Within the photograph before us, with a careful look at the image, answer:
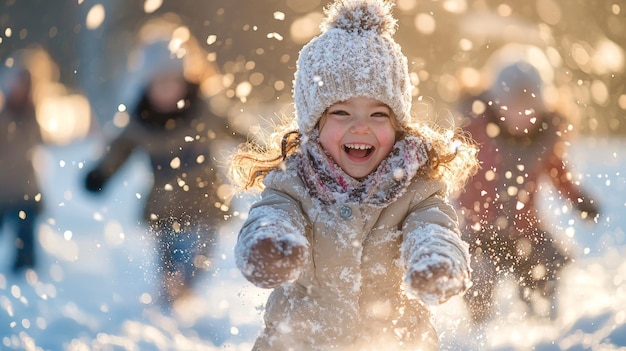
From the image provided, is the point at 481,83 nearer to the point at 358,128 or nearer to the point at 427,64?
the point at 427,64

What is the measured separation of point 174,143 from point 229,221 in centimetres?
67

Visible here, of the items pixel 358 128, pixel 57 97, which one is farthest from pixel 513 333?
pixel 57 97

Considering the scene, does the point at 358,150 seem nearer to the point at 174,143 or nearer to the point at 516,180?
the point at 516,180

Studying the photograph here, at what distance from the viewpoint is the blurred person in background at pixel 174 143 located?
450 cm

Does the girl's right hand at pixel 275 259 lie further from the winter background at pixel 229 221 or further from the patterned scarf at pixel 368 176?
the winter background at pixel 229 221

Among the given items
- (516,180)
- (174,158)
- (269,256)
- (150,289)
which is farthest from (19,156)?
(269,256)

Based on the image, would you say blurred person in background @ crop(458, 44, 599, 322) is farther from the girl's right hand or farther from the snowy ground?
the girl's right hand

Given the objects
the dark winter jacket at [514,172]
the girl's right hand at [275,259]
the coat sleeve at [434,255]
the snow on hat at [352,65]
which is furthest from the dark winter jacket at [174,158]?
the girl's right hand at [275,259]

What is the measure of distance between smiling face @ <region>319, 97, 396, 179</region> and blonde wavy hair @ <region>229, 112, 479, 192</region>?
61 mm

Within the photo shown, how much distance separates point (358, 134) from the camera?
2.14 m

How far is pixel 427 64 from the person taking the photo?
16.3ft

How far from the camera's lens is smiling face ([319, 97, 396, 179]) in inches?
84.4

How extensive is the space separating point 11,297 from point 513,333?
8.32 ft

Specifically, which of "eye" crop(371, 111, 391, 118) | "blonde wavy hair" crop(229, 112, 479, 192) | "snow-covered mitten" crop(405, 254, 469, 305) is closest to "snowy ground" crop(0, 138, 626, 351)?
"blonde wavy hair" crop(229, 112, 479, 192)
